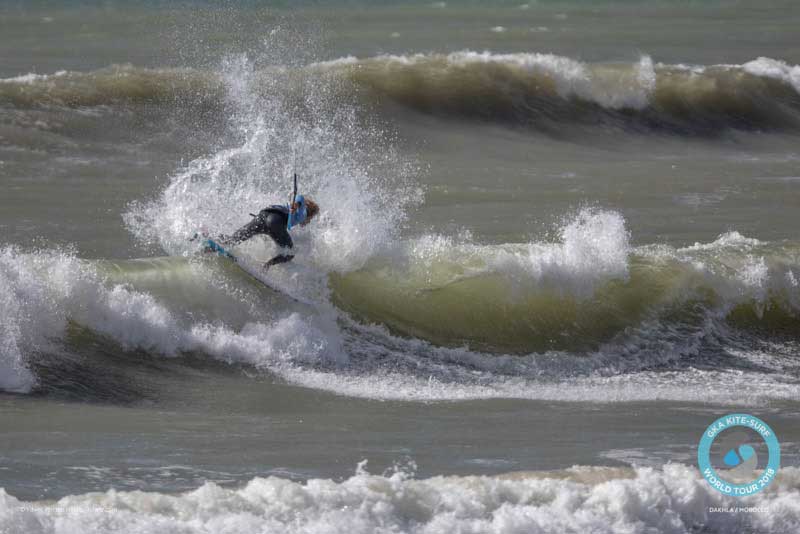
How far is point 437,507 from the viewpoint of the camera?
29.3 feet

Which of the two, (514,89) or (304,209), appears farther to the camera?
(514,89)

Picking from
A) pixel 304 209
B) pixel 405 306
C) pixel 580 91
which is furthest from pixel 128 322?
pixel 580 91

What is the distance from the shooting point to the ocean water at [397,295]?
367 inches

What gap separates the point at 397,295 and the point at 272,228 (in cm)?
193

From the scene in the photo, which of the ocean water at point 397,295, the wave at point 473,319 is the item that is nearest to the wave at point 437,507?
the ocean water at point 397,295

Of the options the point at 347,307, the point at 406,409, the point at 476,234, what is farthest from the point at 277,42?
the point at 406,409

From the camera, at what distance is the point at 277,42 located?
113ft

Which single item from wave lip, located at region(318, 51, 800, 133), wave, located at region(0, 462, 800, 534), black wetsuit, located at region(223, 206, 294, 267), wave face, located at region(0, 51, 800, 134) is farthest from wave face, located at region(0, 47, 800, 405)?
wave lip, located at region(318, 51, 800, 133)

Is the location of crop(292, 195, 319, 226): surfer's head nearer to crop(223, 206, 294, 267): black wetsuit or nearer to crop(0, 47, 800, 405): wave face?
crop(223, 206, 294, 267): black wetsuit

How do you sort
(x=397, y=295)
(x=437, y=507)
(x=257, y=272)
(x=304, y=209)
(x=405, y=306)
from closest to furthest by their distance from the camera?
(x=437, y=507) → (x=304, y=209) → (x=257, y=272) → (x=405, y=306) → (x=397, y=295)

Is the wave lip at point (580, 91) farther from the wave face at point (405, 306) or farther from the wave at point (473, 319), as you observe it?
the wave at point (473, 319)

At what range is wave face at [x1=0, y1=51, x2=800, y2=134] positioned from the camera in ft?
86.0

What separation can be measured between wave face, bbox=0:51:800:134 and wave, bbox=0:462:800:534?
17.3 meters

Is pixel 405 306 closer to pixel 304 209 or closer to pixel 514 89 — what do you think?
pixel 304 209
